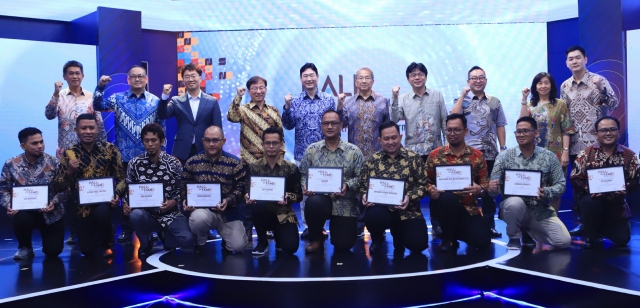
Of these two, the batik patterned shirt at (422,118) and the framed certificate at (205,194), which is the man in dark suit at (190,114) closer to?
the framed certificate at (205,194)

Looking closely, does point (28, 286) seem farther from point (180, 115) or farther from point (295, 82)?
point (295, 82)

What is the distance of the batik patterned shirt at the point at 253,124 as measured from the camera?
5.86 m

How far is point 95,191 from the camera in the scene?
16.8ft

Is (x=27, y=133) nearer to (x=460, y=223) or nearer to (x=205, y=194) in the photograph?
(x=205, y=194)

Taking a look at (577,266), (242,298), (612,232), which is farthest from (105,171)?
(612,232)

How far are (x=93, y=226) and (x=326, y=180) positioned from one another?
206cm

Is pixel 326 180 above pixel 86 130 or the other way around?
the other way around

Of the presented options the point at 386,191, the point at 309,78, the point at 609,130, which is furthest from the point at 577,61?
the point at 309,78

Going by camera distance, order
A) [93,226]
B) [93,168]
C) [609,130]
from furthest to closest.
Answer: [93,168], [93,226], [609,130]

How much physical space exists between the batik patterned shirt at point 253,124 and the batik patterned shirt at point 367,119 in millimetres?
745

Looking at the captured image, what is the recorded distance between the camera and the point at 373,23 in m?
9.13

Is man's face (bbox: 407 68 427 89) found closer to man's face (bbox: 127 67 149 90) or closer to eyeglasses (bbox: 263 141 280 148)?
eyeglasses (bbox: 263 141 280 148)

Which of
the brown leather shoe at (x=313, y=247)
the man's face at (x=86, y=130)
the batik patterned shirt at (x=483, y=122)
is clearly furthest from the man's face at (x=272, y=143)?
the batik patterned shirt at (x=483, y=122)

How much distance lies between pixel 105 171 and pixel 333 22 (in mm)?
4882
